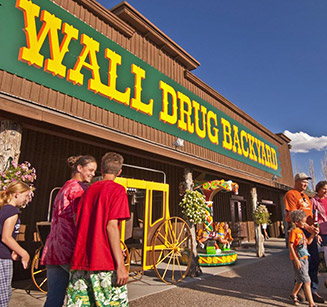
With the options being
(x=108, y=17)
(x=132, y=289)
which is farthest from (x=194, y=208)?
(x=108, y=17)

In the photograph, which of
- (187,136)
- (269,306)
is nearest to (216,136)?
(187,136)

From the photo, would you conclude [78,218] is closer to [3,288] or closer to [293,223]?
[3,288]

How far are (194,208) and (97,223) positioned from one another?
500 cm

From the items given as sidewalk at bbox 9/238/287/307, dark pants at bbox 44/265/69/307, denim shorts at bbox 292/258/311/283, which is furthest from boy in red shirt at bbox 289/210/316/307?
dark pants at bbox 44/265/69/307

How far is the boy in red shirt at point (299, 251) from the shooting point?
400 centimetres

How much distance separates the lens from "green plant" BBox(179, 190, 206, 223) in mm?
6695

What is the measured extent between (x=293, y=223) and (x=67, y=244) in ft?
12.1

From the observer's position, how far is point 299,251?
13.5ft

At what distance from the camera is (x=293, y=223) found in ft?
14.2

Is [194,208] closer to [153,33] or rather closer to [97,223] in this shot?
[97,223]

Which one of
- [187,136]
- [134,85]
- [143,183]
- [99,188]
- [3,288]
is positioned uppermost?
[134,85]

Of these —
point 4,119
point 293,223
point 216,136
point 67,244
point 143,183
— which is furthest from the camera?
point 216,136

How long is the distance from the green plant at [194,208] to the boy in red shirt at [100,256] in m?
4.83

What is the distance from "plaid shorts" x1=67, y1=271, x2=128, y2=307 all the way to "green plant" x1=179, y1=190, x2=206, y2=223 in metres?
4.83
